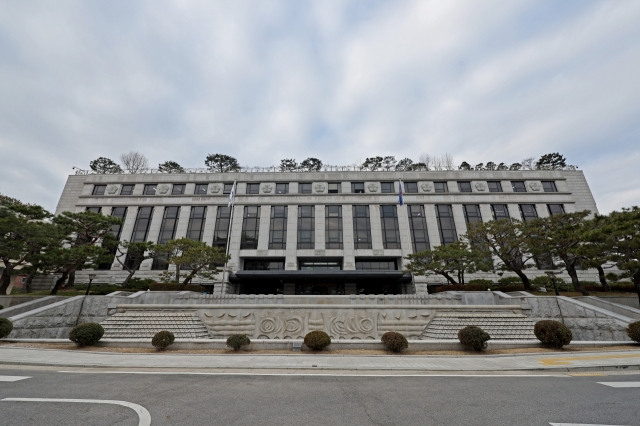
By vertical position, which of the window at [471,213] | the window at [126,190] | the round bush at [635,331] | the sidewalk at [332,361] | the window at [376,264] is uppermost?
the window at [126,190]

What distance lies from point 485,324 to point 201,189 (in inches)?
1676

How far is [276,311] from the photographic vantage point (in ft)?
62.6

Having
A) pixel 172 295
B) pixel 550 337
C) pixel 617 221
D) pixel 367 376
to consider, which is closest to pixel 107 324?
pixel 172 295

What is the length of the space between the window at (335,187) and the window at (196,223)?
2050cm

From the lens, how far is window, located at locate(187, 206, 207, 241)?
42281 mm

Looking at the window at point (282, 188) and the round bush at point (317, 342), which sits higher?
the window at point (282, 188)

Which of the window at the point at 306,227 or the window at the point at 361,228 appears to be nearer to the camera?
the window at the point at 361,228

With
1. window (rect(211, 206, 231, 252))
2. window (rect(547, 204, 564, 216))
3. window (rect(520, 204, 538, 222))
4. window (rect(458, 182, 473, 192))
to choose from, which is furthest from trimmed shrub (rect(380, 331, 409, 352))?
window (rect(547, 204, 564, 216))

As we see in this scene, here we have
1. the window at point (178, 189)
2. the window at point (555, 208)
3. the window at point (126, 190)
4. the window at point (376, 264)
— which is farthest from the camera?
the window at point (178, 189)

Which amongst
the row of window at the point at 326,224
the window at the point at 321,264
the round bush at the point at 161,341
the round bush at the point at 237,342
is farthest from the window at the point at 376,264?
the round bush at the point at 161,341

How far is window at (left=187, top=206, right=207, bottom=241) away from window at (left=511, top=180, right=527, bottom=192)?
163 ft

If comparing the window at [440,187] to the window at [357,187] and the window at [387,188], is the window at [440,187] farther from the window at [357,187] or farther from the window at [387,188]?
the window at [357,187]

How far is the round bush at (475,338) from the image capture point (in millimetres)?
14273

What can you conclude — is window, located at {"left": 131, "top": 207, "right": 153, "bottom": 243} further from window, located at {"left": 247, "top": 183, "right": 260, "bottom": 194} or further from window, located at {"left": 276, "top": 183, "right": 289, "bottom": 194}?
window, located at {"left": 276, "top": 183, "right": 289, "bottom": 194}
